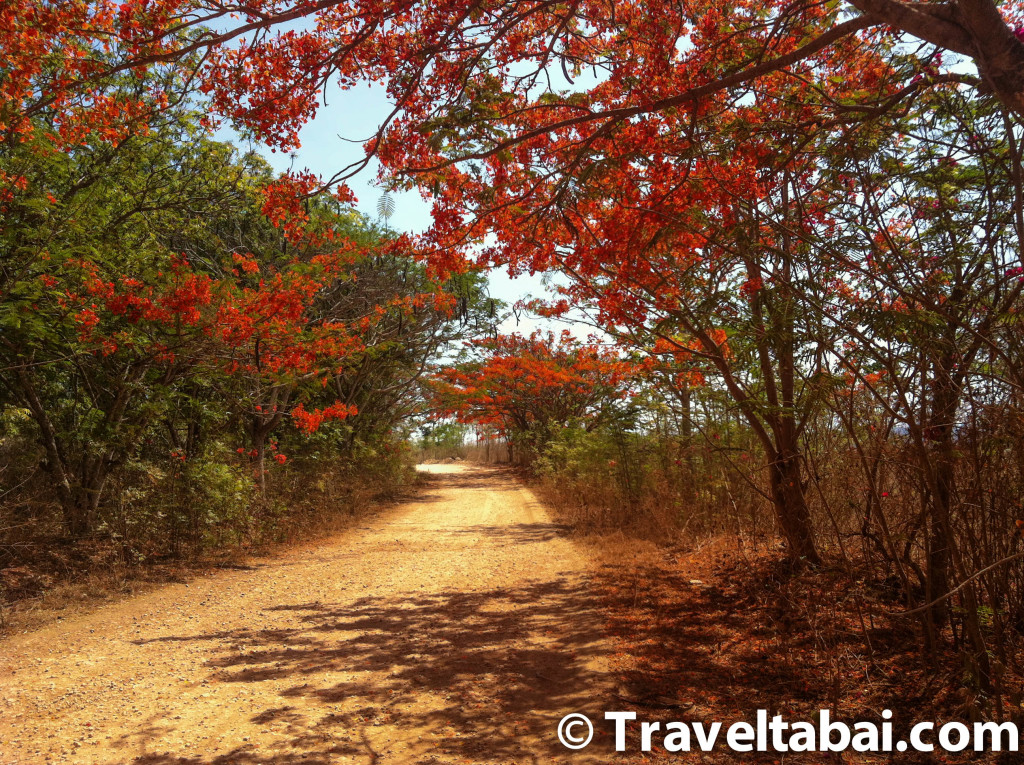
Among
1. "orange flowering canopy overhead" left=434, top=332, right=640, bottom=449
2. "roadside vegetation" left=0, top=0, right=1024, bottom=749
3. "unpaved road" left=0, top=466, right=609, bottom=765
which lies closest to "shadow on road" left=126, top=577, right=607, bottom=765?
"unpaved road" left=0, top=466, right=609, bottom=765

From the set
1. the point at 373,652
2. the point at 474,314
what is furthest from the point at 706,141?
the point at 474,314

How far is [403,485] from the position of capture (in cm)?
1822

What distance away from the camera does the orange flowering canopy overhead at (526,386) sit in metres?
18.4

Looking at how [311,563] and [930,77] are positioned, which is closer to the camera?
[930,77]

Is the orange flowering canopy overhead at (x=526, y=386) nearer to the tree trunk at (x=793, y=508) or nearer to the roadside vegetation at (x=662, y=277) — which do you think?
the roadside vegetation at (x=662, y=277)

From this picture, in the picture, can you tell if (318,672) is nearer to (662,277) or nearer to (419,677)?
(419,677)

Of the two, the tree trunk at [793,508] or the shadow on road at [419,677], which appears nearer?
the shadow on road at [419,677]

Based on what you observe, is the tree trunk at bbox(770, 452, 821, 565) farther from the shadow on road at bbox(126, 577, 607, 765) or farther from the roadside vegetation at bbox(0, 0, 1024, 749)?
the shadow on road at bbox(126, 577, 607, 765)

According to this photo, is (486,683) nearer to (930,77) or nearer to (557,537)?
(930,77)

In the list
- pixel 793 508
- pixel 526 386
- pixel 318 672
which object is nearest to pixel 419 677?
pixel 318 672

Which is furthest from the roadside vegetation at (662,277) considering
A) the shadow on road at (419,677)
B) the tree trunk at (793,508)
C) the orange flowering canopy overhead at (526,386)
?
the orange flowering canopy overhead at (526,386)

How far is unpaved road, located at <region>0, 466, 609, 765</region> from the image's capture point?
9.98 ft

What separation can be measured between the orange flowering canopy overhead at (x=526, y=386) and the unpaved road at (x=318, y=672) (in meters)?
10.5

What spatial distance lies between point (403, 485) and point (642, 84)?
15.1 meters
